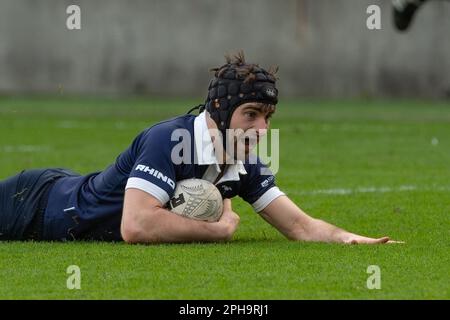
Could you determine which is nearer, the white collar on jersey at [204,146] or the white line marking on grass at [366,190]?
the white collar on jersey at [204,146]

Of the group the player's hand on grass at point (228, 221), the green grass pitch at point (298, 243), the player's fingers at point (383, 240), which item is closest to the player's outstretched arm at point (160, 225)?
the player's hand on grass at point (228, 221)

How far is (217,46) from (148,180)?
21213 mm

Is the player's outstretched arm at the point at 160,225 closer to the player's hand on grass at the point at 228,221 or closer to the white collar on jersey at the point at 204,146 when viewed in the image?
the player's hand on grass at the point at 228,221

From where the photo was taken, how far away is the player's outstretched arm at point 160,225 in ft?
22.6

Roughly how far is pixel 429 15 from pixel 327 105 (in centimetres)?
374

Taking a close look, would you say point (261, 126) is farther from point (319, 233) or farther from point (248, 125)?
point (319, 233)

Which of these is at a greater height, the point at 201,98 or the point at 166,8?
the point at 166,8

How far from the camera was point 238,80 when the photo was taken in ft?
22.8

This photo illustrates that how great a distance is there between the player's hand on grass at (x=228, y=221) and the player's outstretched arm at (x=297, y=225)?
1.15 ft

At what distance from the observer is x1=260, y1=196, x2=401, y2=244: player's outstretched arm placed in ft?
Answer: 24.3

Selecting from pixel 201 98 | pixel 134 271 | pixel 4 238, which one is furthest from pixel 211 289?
pixel 201 98
